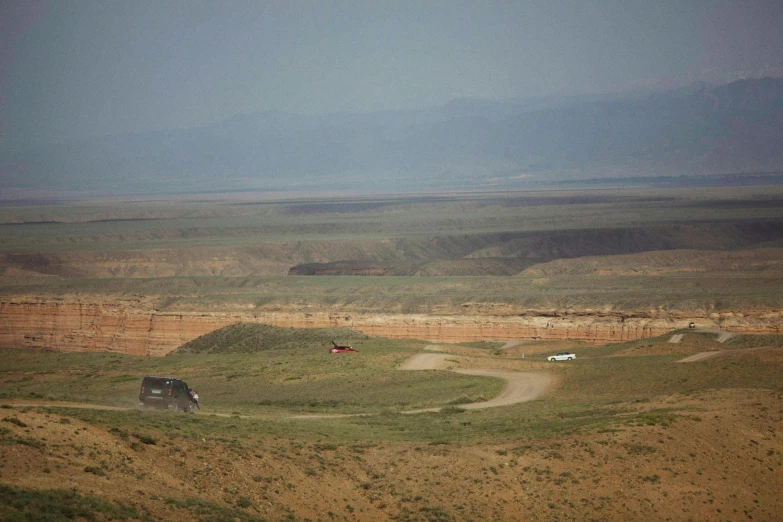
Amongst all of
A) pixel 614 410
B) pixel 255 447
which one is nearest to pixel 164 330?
pixel 614 410

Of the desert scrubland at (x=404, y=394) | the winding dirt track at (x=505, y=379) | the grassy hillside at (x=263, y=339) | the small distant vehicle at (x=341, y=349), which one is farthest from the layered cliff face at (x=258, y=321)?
the winding dirt track at (x=505, y=379)

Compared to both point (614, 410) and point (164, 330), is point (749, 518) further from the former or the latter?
point (164, 330)

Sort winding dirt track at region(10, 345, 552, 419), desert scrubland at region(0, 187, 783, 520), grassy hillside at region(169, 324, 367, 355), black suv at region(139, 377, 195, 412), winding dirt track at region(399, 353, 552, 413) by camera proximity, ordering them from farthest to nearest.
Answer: grassy hillside at region(169, 324, 367, 355)
winding dirt track at region(399, 353, 552, 413)
winding dirt track at region(10, 345, 552, 419)
black suv at region(139, 377, 195, 412)
desert scrubland at region(0, 187, 783, 520)

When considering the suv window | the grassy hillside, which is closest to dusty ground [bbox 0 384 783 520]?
the suv window

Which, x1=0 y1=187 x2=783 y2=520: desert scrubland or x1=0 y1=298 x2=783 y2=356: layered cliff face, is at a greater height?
x1=0 y1=187 x2=783 y2=520: desert scrubland

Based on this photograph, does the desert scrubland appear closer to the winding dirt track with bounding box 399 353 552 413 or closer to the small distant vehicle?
the winding dirt track with bounding box 399 353 552 413

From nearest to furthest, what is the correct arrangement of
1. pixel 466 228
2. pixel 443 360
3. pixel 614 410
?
pixel 614 410 < pixel 443 360 < pixel 466 228

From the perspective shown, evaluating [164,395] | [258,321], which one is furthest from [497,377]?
[258,321]
